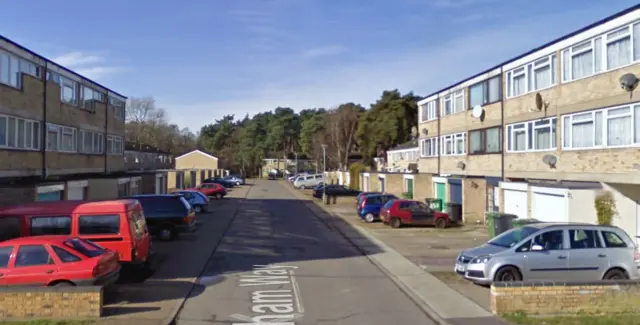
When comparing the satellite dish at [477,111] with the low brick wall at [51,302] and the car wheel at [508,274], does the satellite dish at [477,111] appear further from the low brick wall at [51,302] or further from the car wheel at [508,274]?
the low brick wall at [51,302]

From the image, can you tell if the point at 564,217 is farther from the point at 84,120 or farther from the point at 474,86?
the point at 84,120

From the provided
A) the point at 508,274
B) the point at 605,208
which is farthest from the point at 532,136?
the point at 508,274

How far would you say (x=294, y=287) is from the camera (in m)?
15.7

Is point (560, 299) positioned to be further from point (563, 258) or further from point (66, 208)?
point (66, 208)

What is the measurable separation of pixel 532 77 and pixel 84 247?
21.4 metres

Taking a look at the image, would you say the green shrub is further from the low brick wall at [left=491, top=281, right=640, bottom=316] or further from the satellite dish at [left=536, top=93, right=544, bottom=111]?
the low brick wall at [left=491, top=281, right=640, bottom=316]

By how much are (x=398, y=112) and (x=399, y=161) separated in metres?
11.5

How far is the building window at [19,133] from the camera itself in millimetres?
24891

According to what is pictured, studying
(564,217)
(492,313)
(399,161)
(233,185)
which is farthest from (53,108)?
(233,185)

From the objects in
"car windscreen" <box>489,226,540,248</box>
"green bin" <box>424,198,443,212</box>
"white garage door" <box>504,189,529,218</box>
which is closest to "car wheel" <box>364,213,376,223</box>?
"green bin" <box>424,198,443,212</box>

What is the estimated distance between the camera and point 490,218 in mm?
25797

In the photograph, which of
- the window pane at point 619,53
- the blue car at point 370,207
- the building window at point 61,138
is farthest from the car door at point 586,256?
the building window at point 61,138

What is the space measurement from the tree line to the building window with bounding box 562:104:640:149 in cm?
5767

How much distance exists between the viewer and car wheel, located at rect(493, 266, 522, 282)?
15.2 m
